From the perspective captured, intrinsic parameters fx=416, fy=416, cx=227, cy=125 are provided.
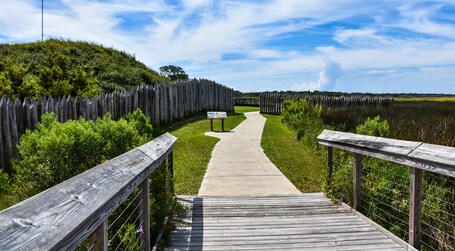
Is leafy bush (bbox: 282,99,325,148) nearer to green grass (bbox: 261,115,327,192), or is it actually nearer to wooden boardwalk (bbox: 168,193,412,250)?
green grass (bbox: 261,115,327,192)

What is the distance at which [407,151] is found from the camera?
455 centimetres

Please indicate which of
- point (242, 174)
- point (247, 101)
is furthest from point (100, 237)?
point (247, 101)

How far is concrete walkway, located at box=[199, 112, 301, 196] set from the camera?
780cm

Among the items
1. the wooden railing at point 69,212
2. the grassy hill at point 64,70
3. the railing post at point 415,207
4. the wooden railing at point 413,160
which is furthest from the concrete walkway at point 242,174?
the grassy hill at point 64,70

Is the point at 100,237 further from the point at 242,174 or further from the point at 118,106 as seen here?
the point at 118,106

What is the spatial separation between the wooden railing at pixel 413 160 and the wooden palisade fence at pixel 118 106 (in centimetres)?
681

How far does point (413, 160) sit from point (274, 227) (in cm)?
192

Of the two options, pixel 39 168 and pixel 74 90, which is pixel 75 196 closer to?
pixel 39 168

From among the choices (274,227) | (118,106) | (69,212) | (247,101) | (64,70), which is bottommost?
(274,227)

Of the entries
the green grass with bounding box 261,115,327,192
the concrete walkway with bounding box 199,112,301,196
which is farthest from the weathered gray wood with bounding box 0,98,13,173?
the green grass with bounding box 261,115,327,192

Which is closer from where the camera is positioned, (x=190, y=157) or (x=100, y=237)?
(x=100, y=237)

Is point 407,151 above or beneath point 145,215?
above

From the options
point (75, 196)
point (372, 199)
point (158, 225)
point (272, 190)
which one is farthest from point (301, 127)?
point (75, 196)

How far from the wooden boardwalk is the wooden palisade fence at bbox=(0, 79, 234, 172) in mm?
4338
